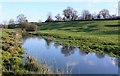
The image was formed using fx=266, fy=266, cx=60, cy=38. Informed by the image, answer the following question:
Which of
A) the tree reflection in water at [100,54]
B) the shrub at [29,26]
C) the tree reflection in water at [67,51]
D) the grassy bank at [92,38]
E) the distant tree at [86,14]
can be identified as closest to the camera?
the tree reflection in water at [100,54]

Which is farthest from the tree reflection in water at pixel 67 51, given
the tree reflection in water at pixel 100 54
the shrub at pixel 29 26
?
the shrub at pixel 29 26

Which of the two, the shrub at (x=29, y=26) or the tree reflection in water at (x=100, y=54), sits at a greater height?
the tree reflection in water at (x=100, y=54)

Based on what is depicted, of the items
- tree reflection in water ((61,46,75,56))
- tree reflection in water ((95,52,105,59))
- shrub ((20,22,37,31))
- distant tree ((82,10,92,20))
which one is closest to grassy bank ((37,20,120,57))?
tree reflection in water ((95,52,105,59))

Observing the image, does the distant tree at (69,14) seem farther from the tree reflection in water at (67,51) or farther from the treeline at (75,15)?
the tree reflection in water at (67,51)

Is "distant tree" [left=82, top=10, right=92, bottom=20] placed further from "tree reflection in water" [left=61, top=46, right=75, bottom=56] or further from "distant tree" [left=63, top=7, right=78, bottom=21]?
"tree reflection in water" [left=61, top=46, right=75, bottom=56]

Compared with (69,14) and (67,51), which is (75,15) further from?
(67,51)

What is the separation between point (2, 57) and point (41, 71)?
16.0ft

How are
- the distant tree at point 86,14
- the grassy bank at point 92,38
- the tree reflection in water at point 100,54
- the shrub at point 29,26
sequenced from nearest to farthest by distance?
the tree reflection in water at point 100,54 → the grassy bank at point 92,38 → the shrub at point 29,26 → the distant tree at point 86,14

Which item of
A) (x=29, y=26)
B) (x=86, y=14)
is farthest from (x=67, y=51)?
(x=86, y=14)

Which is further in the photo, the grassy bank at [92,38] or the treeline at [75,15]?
the treeline at [75,15]

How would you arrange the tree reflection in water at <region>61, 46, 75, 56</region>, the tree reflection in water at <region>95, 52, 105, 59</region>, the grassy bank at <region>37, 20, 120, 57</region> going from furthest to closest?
the grassy bank at <region>37, 20, 120, 57</region>, the tree reflection in water at <region>61, 46, 75, 56</region>, the tree reflection in water at <region>95, 52, 105, 59</region>

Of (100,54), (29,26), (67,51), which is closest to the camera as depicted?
(100,54)

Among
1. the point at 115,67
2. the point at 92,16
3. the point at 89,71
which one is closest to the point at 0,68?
the point at 89,71

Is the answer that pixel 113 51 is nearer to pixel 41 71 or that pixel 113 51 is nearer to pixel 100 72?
pixel 100 72
